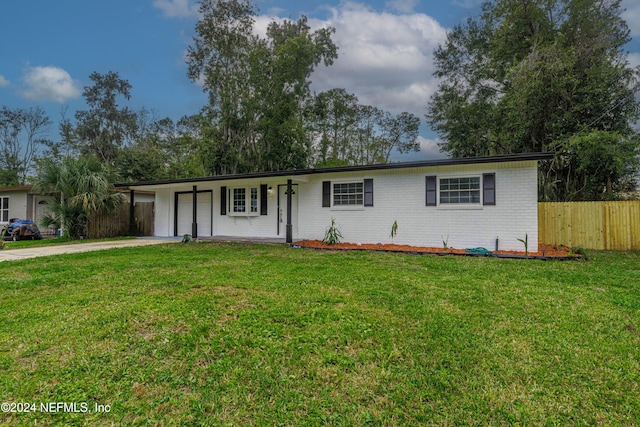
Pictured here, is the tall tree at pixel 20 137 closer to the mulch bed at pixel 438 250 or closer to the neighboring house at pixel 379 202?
the neighboring house at pixel 379 202

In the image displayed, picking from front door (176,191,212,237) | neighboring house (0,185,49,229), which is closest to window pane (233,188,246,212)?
front door (176,191,212,237)

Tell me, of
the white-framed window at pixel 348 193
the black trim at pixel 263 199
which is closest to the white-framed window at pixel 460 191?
the white-framed window at pixel 348 193

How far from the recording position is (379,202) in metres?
9.67

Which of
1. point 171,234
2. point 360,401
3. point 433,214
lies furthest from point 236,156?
point 360,401

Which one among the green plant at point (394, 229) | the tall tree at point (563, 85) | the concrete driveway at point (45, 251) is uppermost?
the tall tree at point (563, 85)

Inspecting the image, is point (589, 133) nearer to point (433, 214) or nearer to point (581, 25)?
point (581, 25)

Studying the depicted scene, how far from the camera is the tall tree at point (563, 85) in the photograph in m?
11.5

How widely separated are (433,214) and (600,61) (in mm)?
9702

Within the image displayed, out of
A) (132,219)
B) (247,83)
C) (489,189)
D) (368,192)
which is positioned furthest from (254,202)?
(247,83)

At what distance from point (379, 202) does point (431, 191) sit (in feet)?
5.08

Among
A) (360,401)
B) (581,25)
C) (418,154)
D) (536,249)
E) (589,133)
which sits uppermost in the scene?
(581,25)

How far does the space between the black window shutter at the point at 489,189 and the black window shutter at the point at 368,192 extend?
10.1 feet

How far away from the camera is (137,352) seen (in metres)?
2.54

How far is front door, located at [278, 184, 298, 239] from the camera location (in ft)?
36.3
